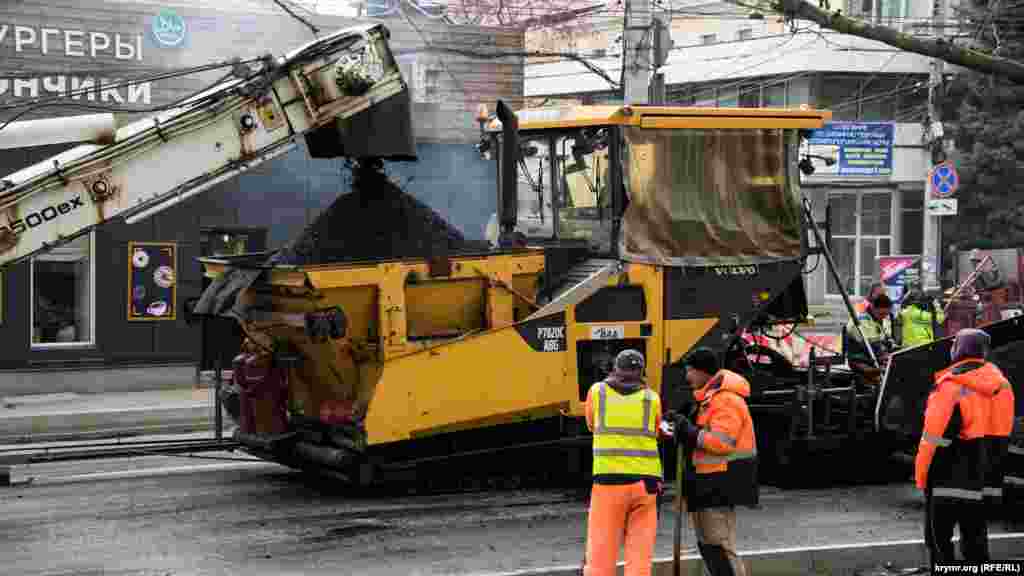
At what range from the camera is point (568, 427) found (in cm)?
1054

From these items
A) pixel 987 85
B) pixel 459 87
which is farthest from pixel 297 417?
pixel 987 85

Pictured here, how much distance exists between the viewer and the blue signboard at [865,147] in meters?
39.3

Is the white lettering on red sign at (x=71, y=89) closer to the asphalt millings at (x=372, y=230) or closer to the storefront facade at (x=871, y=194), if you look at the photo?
the asphalt millings at (x=372, y=230)

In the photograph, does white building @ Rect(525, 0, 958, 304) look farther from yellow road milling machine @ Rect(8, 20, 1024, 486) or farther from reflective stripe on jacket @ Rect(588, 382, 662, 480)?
reflective stripe on jacket @ Rect(588, 382, 662, 480)

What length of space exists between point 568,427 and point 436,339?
1.25 meters

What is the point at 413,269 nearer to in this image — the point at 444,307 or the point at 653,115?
the point at 444,307

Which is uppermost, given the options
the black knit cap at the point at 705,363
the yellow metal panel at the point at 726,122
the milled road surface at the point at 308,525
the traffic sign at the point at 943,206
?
the yellow metal panel at the point at 726,122

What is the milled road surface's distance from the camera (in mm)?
8609

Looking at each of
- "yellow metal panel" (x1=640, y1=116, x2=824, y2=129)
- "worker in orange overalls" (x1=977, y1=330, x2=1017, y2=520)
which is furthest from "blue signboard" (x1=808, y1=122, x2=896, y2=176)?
"worker in orange overalls" (x1=977, y1=330, x2=1017, y2=520)

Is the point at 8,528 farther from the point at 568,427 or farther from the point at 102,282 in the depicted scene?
the point at 102,282

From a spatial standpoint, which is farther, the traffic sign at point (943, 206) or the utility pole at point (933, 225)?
the utility pole at point (933, 225)

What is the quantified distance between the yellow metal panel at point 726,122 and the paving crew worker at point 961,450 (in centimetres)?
362

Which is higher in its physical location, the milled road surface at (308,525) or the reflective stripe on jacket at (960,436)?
the reflective stripe on jacket at (960,436)

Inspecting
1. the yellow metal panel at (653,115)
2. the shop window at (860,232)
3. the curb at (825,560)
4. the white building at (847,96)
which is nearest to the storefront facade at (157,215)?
the yellow metal panel at (653,115)
